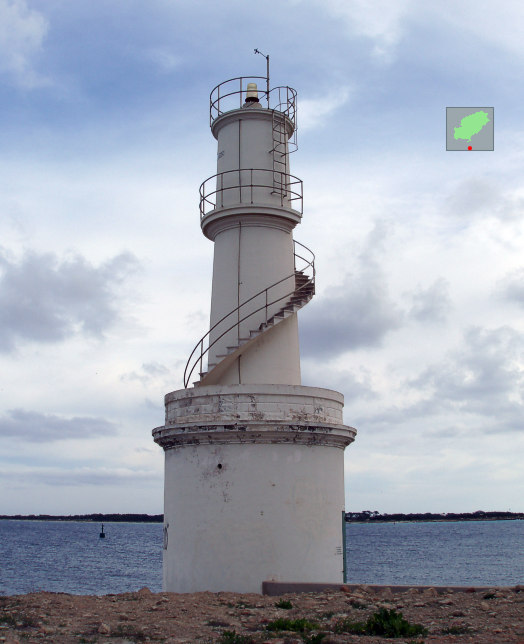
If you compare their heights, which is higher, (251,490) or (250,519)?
(251,490)

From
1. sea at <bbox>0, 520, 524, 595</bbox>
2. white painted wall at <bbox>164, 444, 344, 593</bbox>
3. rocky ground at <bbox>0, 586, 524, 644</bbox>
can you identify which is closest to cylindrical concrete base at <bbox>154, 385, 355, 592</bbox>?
white painted wall at <bbox>164, 444, 344, 593</bbox>

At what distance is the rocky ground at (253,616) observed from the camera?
32.0 feet

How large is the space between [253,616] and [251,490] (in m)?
3.93

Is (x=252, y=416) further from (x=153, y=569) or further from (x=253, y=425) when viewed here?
(x=153, y=569)

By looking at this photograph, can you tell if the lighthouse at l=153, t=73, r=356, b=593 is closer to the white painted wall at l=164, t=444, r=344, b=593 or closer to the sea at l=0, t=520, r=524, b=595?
the white painted wall at l=164, t=444, r=344, b=593

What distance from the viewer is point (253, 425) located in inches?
611

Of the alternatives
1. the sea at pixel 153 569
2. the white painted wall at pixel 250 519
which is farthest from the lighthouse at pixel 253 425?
the sea at pixel 153 569

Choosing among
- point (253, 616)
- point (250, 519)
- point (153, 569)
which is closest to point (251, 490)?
point (250, 519)

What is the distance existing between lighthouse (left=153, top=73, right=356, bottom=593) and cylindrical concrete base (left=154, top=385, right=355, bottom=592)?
0.07 feet

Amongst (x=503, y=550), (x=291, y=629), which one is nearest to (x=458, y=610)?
(x=291, y=629)

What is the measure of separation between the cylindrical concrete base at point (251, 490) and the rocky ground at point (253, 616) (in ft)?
5.10

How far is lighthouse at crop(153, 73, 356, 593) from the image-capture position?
15.5 metres

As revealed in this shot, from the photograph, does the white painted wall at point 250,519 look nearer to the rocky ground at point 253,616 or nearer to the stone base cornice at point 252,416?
the stone base cornice at point 252,416

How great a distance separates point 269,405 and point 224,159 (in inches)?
254
